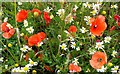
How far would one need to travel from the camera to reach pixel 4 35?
1.86m

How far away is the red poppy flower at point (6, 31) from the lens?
1.85 metres

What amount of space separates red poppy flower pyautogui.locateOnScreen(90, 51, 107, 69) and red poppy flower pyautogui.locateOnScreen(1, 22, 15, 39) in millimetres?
440

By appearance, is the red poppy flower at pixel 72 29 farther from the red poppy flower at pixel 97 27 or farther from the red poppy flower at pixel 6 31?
the red poppy flower at pixel 6 31

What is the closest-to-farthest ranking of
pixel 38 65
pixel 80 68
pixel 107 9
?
pixel 80 68
pixel 38 65
pixel 107 9

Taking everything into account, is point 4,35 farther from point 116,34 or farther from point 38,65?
point 116,34

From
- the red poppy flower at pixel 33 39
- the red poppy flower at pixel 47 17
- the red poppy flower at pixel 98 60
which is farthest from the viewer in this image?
the red poppy flower at pixel 47 17

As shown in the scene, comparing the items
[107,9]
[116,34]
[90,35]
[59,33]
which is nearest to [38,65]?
[59,33]

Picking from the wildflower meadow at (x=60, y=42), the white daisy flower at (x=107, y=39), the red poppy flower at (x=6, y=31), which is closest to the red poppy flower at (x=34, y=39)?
the wildflower meadow at (x=60, y=42)

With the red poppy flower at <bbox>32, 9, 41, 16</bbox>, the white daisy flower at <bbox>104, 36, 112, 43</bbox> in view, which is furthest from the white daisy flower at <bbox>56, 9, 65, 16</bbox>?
the white daisy flower at <bbox>104, 36, 112, 43</bbox>

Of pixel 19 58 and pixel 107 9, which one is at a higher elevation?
pixel 107 9

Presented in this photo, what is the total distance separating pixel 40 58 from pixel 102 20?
36 centimetres

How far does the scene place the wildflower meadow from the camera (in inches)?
68.4

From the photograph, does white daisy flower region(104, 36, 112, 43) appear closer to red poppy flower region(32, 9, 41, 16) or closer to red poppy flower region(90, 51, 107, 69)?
red poppy flower region(90, 51, 107, 69)

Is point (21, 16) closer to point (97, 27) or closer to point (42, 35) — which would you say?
point (42, 35)
